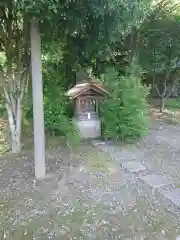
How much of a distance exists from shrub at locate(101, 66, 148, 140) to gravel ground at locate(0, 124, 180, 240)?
0.84 m

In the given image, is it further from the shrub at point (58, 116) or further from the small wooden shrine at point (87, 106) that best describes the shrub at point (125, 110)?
the shrub at point (58, 116)

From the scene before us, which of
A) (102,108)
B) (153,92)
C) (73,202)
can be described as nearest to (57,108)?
(102,108)

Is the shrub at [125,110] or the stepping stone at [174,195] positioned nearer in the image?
the stepping stone at [174,195]

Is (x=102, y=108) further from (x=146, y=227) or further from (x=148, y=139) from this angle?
(x=146, y=227)

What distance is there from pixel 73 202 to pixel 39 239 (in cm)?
74

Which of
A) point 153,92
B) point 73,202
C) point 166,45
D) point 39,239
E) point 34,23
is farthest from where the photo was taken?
point 153,92

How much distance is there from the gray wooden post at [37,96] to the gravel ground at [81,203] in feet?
0.91

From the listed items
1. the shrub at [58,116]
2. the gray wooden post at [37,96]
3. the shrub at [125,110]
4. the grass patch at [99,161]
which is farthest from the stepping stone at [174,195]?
the shrub at [58,116]

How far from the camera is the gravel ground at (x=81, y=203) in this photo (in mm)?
2750

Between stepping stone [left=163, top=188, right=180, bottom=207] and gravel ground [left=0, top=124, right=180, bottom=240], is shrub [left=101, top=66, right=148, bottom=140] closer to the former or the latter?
gravel ground [left=0, top=124, right=180, bottom=240]

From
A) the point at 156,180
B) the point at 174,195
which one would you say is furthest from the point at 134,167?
the point at 174,195

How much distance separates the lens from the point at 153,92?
1114 centimetres

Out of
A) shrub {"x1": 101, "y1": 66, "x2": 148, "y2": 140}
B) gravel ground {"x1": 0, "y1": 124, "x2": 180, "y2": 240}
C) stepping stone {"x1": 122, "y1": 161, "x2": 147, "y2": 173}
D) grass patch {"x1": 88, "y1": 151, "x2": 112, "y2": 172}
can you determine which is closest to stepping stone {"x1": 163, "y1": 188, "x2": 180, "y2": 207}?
gravel ground {"x1": 0, "y1": 124, "x2": 180, "y2": 240}

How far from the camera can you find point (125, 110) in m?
5.36
